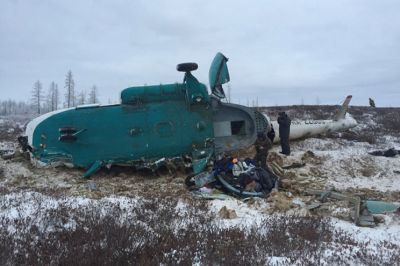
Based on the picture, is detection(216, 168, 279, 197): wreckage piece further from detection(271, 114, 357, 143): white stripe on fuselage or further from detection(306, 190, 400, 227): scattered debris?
detection(271, 114, 357, 143): white stripe on fuselage

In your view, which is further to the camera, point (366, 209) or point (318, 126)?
point (318, 126)

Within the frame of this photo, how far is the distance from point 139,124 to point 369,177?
6603 mm

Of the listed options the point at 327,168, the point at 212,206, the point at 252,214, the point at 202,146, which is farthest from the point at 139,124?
the point at 327,168

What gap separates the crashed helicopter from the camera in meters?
11.1

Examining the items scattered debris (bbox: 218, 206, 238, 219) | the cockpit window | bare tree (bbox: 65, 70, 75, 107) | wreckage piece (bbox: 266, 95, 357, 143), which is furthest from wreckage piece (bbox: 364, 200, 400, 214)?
bare tree (bbox: 65, 70, 75, 107)

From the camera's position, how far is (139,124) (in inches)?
440

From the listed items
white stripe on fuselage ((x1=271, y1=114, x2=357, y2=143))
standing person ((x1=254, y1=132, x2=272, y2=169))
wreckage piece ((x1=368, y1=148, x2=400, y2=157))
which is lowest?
wreckage piece ((x1=368, y1=148, x2=400, y2=157))

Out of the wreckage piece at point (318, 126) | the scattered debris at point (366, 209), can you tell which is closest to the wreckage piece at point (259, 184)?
the scattered debris at point (366, 209)

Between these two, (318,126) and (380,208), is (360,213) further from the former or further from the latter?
(318,126)

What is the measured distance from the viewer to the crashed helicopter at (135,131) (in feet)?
36.5

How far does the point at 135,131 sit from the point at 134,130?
0.12 ft

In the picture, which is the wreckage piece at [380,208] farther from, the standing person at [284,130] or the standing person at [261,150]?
the standing person at [284,130]

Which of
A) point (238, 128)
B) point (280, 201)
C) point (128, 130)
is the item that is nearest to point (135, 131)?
point (128, 130)

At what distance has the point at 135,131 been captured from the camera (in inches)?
439
